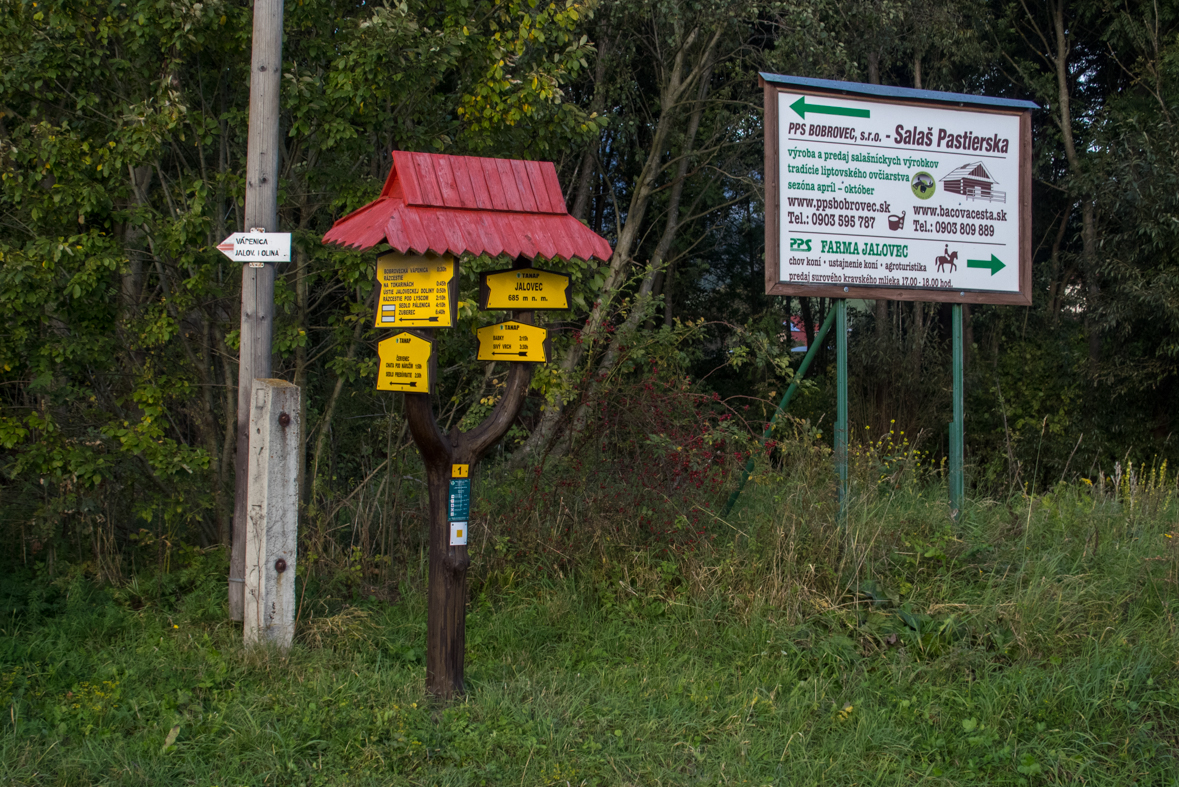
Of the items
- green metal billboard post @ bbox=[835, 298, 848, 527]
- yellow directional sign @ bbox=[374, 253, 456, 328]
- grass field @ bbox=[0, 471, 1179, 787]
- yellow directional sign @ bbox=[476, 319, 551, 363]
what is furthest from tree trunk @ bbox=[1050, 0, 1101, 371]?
yellow directional sign @ bbox=[374, 253, 456, 328]

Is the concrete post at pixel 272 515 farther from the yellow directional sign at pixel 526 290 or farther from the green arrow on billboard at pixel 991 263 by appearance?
the green arrow on billboard at pixel 991 263

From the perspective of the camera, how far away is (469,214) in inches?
166

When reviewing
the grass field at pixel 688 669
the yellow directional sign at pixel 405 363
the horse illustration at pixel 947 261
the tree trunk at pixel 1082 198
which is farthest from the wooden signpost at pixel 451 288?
the tree trunk at pixel 1082 198

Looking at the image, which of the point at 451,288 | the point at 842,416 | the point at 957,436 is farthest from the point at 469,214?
the point at 957,436

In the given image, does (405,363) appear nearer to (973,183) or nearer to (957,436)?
(957,436)

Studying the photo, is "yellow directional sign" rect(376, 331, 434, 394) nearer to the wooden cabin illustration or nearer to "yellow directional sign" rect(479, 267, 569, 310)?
"yellow directional sign" rect(479, 267, 569, 310)

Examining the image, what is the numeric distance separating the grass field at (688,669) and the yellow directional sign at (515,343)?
60.5 inches

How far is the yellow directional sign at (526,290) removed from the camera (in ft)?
14.3

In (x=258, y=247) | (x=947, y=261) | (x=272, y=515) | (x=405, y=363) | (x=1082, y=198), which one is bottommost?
(x=272, y=515)

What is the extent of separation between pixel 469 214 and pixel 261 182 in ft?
5.57

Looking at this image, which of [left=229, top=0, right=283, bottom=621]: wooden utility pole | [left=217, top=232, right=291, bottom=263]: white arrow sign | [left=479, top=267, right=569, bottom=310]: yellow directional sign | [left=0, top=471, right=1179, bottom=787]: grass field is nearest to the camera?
[left=0, top=471, right=1179, bottom=787]: grass field

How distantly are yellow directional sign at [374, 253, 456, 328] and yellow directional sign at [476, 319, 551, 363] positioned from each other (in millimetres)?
348

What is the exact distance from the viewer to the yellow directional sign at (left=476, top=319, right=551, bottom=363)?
428cm

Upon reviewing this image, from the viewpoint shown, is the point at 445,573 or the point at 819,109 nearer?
the point at 445,573
